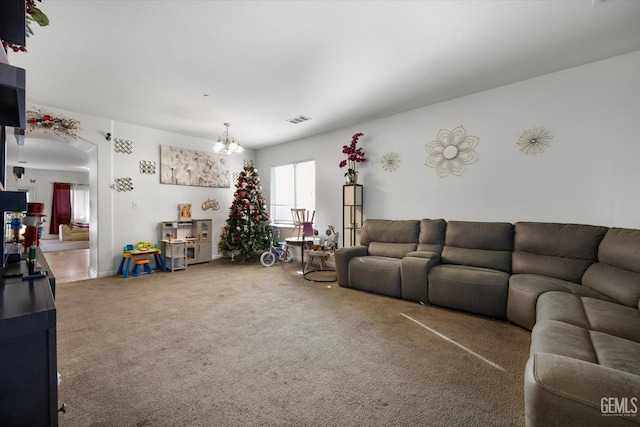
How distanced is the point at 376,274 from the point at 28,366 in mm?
3379

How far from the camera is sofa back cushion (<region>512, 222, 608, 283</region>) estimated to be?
2799mm

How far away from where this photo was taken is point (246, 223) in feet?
19.9

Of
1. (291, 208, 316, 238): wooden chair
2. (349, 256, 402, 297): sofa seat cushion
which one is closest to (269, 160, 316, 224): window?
(291, 208, 316, 238): wooden chair

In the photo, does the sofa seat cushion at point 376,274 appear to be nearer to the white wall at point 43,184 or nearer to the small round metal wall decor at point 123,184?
the small round metal wall decor at point 123,184

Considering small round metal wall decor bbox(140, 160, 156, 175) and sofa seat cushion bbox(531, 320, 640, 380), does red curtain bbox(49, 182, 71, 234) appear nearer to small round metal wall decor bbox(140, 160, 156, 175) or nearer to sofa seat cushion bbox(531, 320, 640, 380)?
small round metal wall decor bbox(140, 160, 156, 175)

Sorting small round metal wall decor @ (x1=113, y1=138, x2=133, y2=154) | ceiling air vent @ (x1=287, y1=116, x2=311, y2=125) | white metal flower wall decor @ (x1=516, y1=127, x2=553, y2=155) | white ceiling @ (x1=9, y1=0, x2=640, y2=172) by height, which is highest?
ceiling air vent @ (x1=287, y1=116, x2=311, y2=125)

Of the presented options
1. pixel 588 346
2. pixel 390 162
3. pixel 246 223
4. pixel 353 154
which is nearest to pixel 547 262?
pixel 588 346

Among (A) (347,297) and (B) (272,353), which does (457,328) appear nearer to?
(A) (347,297)

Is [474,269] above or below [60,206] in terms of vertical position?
below

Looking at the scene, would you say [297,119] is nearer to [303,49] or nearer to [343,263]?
[303,49]

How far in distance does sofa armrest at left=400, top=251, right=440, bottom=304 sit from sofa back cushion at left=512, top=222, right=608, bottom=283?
0.93m

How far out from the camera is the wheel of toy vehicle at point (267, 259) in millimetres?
5688

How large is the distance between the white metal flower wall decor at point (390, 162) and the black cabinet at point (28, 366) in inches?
175

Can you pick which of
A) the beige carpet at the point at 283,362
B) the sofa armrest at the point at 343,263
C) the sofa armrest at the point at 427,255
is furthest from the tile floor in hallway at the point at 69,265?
the sofa armrest at the point at 427,255
